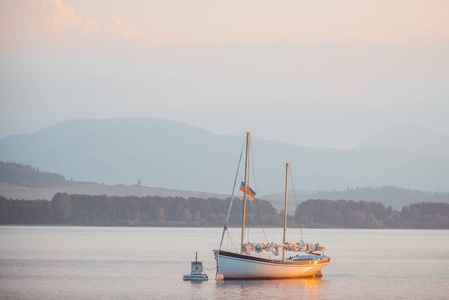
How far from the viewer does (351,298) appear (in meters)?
58.5

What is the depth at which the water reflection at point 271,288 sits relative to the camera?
2290 inches

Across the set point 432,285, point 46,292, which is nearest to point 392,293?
point 432,285

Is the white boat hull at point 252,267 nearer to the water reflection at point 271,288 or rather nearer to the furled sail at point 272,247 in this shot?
the water reflection at point 271,288

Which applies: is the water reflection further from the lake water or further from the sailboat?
the sailboat

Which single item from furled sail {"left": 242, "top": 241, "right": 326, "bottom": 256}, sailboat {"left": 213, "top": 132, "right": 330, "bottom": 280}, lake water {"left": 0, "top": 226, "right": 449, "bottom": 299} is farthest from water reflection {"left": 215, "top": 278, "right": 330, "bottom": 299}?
furled sail {"left": 242, "top": 241, "right": 326, "bottom": 256}

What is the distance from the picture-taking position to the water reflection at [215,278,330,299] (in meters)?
58.2

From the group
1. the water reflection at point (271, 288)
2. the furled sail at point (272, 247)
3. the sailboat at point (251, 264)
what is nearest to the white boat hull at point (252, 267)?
the sailboat at point (251, 264)

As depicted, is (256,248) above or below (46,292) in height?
above

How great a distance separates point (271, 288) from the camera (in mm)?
62000

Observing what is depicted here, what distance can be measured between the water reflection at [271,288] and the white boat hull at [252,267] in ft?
1.83

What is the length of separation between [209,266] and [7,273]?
22214 millimetres

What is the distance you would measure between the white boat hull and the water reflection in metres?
0.56

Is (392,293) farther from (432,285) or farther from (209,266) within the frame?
(209,266)

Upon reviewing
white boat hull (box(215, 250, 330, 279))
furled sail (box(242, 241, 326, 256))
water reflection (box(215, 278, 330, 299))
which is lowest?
water reflection (box(215, 278, 330, 299))
